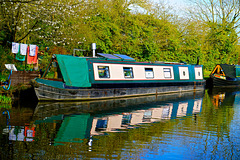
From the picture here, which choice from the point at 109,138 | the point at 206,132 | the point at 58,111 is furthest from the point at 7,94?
the point at 206,132

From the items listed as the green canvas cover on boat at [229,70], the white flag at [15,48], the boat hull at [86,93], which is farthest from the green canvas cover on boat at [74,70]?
the green canvas cover on boat at [229,70]

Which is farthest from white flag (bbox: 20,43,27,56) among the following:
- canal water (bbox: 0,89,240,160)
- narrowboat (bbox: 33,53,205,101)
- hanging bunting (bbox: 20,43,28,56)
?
canal water (bbox: 0,89,240,160)

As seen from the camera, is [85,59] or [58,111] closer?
[58,111]

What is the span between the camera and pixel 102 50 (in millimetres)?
26156

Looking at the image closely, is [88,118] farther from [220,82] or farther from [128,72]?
[220,82]

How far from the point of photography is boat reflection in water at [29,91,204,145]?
30.5 feet

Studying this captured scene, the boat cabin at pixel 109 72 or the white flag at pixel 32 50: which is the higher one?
the white flag at pixel 32 50

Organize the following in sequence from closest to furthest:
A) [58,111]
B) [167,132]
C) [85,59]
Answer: [167,132]
[58,111]
[85,59]

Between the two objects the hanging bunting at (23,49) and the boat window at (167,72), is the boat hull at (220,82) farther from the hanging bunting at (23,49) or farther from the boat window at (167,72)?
the hanging bunting at (23,49)

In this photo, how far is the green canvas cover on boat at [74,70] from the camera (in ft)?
50.5

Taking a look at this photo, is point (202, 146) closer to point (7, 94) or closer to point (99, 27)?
point (7, 94)

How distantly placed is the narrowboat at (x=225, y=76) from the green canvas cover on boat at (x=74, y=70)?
18.2m

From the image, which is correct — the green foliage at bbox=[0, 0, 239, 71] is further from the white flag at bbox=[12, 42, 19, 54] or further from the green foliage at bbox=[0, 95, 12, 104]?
the green foliage at bbox=[0, 95, 12, 104]

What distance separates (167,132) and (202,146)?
1.63 meters
